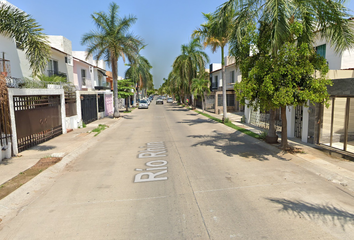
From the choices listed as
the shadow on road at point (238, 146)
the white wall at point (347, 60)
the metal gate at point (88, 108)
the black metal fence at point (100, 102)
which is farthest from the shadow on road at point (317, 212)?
the black metal fence at point (100, 102)

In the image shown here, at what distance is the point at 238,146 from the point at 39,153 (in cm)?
842

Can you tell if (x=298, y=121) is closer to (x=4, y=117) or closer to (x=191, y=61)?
(x=4, y=117)

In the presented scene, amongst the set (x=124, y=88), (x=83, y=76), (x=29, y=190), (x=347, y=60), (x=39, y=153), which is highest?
(x=83, y=76)

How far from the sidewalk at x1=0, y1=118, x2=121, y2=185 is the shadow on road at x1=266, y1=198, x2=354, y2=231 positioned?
7157mm

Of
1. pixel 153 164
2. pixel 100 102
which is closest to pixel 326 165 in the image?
pixel 153 164

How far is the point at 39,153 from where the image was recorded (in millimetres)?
9844

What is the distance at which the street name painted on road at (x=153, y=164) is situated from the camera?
271 inches

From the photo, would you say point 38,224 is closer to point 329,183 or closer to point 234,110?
point 329,183

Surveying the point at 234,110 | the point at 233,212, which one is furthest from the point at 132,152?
the point at 234,110

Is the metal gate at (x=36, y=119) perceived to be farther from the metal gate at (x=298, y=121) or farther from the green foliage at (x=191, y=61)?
the green foliage at (x=191, y=61)

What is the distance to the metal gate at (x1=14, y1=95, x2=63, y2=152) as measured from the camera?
10062mm

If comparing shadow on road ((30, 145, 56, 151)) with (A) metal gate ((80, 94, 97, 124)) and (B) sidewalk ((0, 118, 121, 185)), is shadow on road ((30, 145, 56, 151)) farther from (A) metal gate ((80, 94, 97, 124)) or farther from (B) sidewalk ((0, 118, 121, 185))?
(A) metal gate ((80, 94, 97, 124))

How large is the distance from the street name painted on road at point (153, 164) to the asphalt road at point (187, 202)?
0.03m

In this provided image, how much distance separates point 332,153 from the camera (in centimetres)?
933
